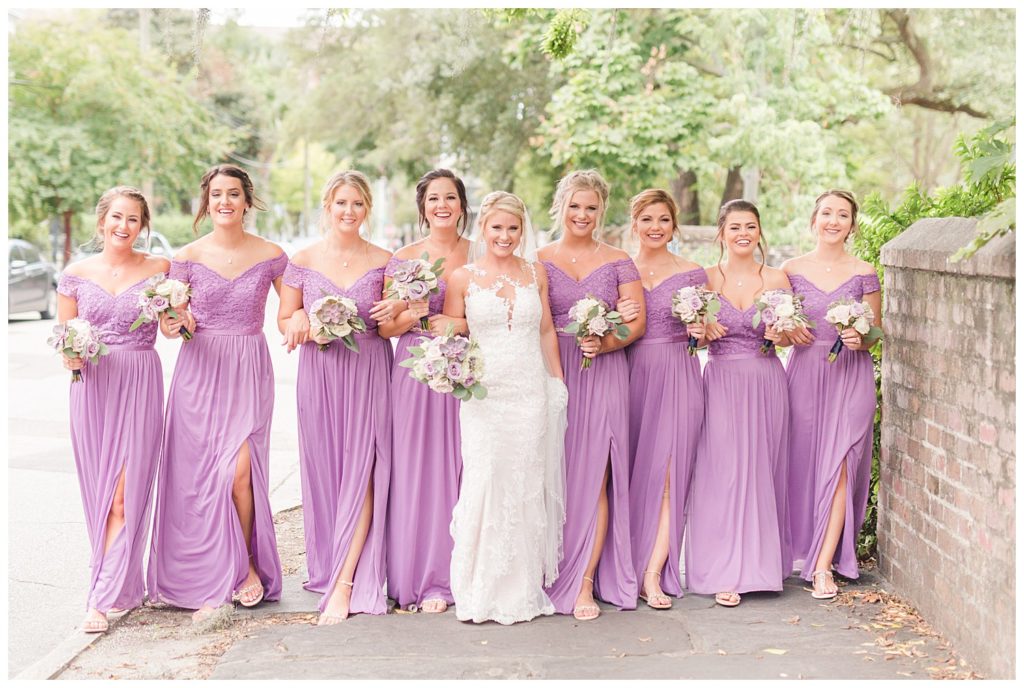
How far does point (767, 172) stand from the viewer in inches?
807

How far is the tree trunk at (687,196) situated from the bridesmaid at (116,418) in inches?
696

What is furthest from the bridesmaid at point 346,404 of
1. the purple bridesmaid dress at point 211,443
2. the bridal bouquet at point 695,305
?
the bridal bouquet at point 695,305

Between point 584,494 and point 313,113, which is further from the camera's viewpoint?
point 313,113

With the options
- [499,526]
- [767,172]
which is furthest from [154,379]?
[767,172]

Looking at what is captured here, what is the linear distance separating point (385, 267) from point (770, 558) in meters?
2.72

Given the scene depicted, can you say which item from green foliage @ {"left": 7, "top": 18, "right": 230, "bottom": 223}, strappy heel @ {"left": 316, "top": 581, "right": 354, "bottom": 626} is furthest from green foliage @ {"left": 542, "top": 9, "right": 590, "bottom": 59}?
green foliage @ {"left": 7, "top": 18, "right": 230, "bottom": 223}

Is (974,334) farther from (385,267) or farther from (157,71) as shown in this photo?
(157,71)

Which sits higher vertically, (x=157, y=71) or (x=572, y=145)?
(x=157, y=71)

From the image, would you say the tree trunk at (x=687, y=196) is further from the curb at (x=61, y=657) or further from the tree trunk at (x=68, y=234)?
the curb at (x=61, y=657)

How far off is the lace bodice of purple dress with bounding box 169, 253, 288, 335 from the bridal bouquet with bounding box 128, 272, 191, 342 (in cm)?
18

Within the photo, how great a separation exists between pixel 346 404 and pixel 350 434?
0.17 m

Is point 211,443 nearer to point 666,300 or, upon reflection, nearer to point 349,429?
point 349,429

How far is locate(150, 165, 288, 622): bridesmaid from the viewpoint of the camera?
21.6ft

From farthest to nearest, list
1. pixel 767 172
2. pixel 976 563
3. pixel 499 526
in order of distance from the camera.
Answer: pixel 767 172 < pixel 499 526 < pixel 976 563
